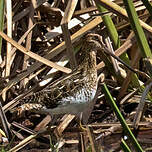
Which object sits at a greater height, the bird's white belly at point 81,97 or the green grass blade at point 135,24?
the green grass blade at point 135,24

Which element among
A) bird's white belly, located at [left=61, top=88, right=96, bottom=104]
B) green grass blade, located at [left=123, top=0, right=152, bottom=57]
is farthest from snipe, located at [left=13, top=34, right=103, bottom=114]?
green grass blade, located at [left=123, top=0, right=152, bottom=57]

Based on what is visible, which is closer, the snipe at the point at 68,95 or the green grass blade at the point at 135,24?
the green grass blade at the point at 135,24

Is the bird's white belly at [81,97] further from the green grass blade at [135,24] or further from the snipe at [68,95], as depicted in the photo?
the green grass blade at [135,24]

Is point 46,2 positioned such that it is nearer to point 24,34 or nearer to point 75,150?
point 24,34

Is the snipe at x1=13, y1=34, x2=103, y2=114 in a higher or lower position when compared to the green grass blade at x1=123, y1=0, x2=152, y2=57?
lower

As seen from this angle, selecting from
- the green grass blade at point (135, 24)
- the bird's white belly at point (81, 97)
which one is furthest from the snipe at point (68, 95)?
the green grass blade at point (135, 24)

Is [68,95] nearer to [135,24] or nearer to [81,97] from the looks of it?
[81,97]

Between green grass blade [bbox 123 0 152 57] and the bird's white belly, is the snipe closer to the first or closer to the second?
the bird's white belly

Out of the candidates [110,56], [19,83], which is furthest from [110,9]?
[19,83]
